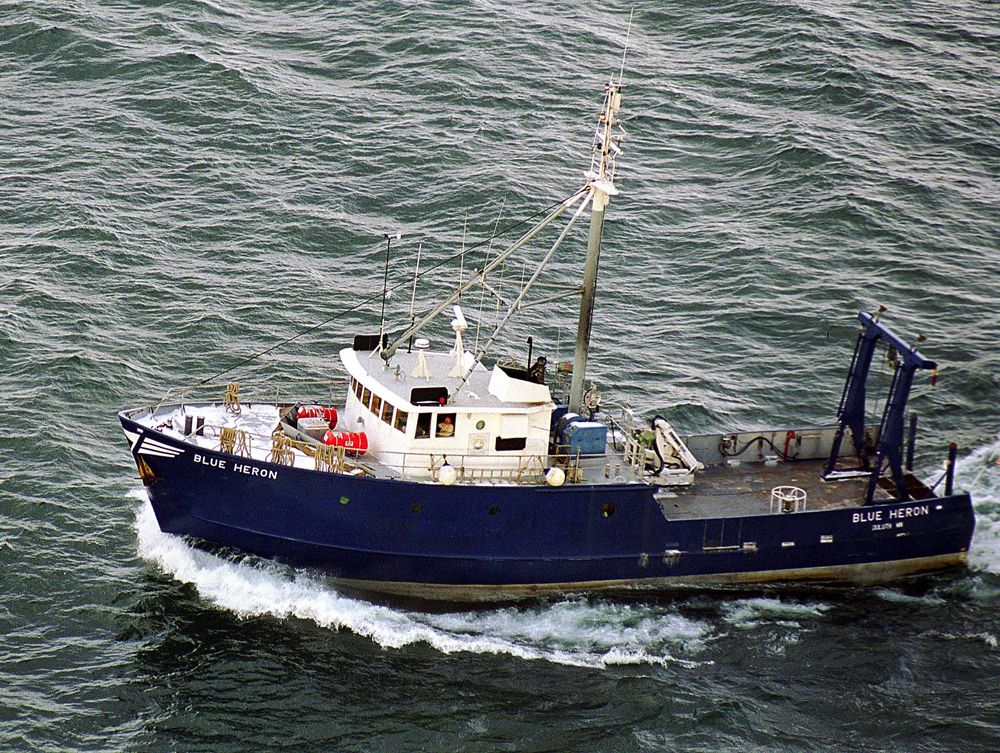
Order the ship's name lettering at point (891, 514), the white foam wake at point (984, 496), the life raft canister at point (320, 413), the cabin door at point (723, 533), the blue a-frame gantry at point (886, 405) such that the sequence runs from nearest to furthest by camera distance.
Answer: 1. the cabin door at point (723, 533)
2. the blue a-frame gantry at point (886, 405)
3. the ship's name lettering at point (891, 514)
4. the life raft canister at point (320, 413)
5. the white foam wake at point (984, 496)

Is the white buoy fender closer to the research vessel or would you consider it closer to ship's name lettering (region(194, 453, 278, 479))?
the research vessel

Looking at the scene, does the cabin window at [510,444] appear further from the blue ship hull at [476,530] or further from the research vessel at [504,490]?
the blue ship hull at [476,530]

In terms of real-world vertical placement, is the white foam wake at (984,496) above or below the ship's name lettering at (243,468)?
below

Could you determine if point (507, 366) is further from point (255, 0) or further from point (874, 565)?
point (255, 0)

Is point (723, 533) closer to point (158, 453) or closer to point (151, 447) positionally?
point (158, 453)

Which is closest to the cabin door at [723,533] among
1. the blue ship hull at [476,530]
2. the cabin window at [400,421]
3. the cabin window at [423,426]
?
the blue ship hull at [476,530]

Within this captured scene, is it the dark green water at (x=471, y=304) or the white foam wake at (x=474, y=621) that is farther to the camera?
the white foam wake at (x=474, y=621)

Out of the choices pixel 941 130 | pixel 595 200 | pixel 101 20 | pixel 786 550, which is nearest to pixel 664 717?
pixel 786 550
